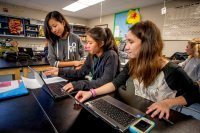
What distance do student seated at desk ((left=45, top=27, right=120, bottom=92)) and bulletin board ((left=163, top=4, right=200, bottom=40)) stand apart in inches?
116

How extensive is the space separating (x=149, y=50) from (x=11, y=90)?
996mm

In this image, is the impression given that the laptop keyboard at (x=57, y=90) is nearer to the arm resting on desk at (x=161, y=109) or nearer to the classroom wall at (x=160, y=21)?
the arm resting on desk at (x=161, y=109)

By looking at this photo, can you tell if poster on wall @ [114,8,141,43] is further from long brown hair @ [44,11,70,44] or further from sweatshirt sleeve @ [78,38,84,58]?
long brown hair @ [44,11,70,44]

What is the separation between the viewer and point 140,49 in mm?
952

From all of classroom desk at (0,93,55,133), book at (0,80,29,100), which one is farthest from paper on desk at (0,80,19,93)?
classroom desk at (0,93,55,133)

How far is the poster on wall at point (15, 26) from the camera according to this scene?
15.8 feet

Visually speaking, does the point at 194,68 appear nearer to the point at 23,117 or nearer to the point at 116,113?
the point at 116,113

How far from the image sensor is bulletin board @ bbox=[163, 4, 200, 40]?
3.17 meters

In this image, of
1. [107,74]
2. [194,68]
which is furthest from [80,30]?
[107,74]

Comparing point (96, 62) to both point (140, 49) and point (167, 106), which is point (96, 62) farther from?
point (167, 106)

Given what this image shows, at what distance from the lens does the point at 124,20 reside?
4969 millimetres

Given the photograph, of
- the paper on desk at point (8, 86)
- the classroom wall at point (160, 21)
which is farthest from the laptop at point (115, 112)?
the classroom wall at point (160, 21)

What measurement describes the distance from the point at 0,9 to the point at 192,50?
5.87 metres

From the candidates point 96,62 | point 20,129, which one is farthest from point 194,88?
point 20,129
